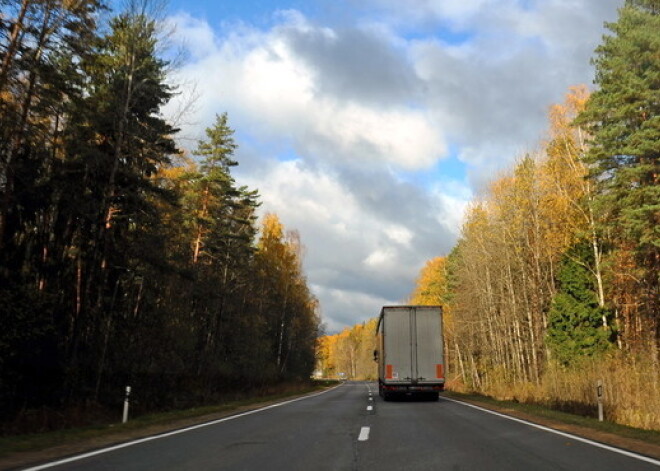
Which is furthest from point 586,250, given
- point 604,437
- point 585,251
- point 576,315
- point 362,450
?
point 362,450

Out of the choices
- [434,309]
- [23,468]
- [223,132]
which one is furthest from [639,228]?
[223,132]

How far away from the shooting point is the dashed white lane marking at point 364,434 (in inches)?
360

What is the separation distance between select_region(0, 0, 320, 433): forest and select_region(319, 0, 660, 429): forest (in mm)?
16540

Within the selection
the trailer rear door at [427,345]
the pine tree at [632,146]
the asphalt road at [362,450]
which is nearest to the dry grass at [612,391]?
the pine tree at [632,146]

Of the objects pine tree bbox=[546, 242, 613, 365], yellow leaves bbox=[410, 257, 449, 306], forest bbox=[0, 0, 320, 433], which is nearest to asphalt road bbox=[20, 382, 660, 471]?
forest bbox=[0, 0, 320, 433]

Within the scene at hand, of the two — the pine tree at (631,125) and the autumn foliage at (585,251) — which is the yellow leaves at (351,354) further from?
the pine tree at (631,125)

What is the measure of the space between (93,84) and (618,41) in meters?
21.4

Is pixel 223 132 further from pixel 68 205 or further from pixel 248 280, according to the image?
pixel 68 205

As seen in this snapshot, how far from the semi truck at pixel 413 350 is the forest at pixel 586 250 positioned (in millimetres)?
4683

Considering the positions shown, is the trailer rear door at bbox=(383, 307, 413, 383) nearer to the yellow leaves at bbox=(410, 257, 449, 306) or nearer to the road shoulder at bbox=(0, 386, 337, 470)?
the road shoulder at bbox=(0, 386, 337, 470)

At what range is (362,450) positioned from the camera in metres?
7.86

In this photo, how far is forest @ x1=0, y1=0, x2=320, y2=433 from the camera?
12.9 metres

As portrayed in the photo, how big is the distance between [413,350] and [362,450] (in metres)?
12.4

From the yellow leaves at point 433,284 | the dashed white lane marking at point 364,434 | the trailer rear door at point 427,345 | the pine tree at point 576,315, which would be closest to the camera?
the dashed white lane marking at point 364,434
